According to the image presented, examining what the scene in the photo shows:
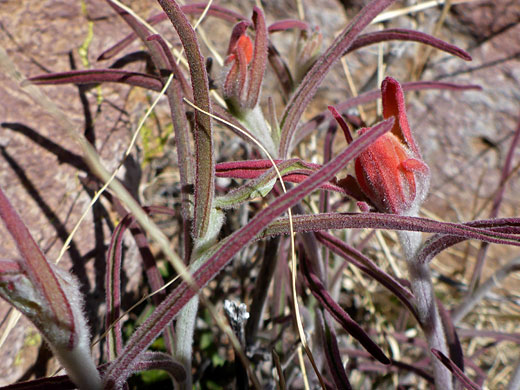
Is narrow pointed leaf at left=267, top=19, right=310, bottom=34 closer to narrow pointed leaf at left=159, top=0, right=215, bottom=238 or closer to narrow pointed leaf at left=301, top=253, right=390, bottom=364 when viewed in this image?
narrow pointed leaf at left=159, top=0, right=215, bottom=238

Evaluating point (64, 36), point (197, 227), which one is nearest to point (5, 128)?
point (64, 36)

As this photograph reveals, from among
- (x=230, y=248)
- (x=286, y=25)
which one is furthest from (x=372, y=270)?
(x=286, y=25)

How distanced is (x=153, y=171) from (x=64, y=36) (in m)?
0.47

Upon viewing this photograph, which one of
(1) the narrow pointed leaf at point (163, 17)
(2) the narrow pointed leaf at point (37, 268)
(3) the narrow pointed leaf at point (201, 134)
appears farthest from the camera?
(1) the narrow pointed leaf at point (163, 17)

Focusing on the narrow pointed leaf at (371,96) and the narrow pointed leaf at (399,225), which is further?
the narrow pointed leaf at (371,96)

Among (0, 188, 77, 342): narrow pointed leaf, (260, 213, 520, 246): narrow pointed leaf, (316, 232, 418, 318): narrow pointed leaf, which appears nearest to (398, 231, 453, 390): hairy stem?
(316, 232, 418, 318): narrow pointed leaf

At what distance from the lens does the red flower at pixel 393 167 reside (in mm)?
599

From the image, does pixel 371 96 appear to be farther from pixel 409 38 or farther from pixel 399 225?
pixel 399 225

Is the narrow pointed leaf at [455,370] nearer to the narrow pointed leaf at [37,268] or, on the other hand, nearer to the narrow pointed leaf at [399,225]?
the narrow pointed leaf at [399,225]

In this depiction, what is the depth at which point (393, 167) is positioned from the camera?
603mm

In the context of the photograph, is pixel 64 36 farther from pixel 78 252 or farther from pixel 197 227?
pixel 197 227

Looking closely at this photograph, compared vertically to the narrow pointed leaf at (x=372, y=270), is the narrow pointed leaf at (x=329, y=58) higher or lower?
higher

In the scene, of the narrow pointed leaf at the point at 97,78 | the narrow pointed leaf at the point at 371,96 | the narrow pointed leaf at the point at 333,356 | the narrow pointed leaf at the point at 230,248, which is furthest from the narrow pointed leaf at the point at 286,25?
the narrow pointed leaf at the point at 333,356

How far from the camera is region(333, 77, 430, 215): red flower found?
60 cm
